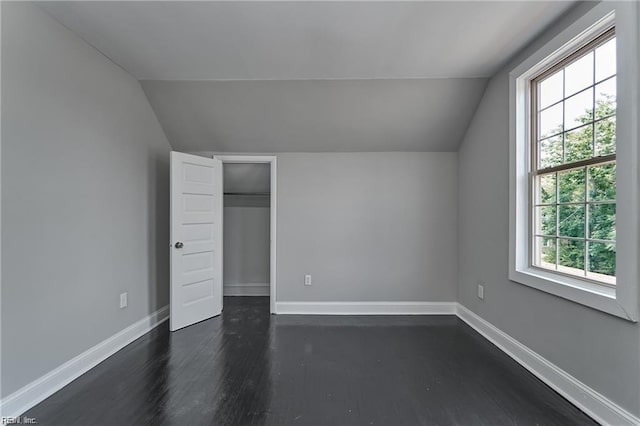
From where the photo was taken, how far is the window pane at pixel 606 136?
1766 millimetres

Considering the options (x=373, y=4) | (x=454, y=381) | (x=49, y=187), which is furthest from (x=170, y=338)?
(x=373, y=4)

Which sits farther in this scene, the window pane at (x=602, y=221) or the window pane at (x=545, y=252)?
the window pane at (x=545, y=252)

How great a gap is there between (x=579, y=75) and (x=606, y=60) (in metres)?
0.21

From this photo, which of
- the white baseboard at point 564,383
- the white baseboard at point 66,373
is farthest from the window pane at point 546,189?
the white baseboard at point 66,373

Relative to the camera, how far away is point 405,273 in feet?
11.9

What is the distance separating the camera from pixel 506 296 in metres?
2.61

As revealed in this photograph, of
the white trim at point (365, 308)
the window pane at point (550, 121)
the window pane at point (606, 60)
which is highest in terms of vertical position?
the window pane at point (606, 60)

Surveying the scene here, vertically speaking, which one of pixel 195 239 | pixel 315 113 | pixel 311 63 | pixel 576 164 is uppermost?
pixel 311 63

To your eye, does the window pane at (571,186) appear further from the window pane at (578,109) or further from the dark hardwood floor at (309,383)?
the dark hardwood floor at (309,383)

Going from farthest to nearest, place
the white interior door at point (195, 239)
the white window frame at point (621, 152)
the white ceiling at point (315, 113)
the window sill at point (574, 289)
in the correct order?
the white interior door at point (195, 239), the white ceiling at point (315, 113), the window sill at point (574, 289), the white window frame at point (621, 152)

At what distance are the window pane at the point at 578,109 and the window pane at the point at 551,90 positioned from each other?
0.13 meters

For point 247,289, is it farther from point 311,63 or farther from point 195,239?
point 311,63

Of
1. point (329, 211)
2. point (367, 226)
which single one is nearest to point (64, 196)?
point (329, 211)

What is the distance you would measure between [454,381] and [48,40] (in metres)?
3.80
